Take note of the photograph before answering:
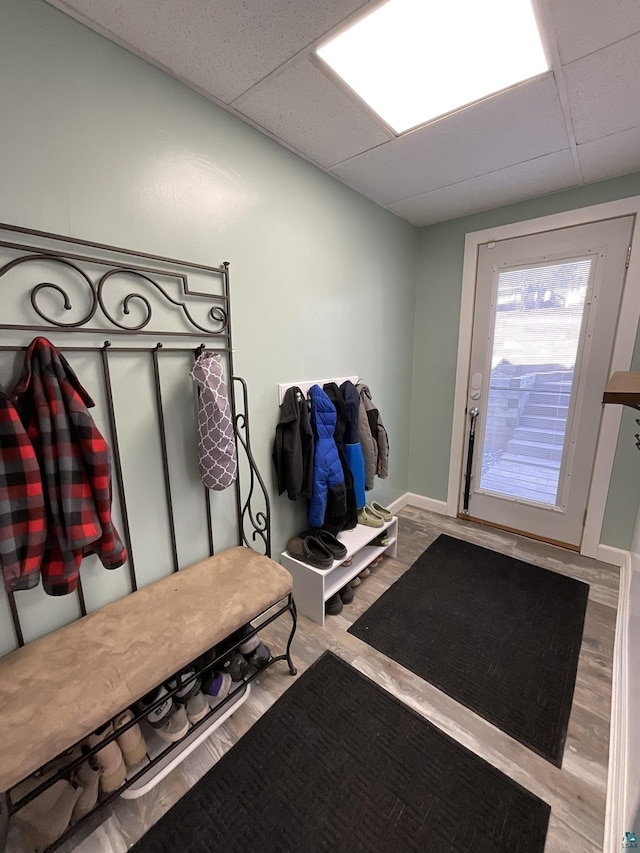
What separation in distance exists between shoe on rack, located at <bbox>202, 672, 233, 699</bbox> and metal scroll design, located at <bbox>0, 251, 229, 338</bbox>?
133cm

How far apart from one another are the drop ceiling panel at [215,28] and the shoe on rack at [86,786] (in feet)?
6.94

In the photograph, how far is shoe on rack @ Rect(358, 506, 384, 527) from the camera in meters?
2.12

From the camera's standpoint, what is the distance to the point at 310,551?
1789 millimetres

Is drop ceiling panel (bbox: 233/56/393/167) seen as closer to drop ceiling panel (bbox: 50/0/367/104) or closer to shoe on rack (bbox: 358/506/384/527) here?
drop ceiling panel (bbox: 50/0/367/104)

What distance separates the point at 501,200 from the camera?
2.22 m

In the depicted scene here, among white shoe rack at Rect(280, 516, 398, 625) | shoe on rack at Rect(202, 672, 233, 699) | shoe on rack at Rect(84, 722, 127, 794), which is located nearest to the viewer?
shoe on rack at Rect(84, 722, 127, 794)

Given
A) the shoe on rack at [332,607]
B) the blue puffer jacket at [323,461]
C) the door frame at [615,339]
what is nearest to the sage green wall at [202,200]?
the blue puffer jacket at [323,461]

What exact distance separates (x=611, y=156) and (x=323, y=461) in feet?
7.00

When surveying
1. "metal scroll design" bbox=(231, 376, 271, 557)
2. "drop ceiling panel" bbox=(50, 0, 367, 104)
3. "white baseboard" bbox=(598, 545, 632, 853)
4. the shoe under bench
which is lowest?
"white baseboard" bbox=(598, 545, 632, 853)

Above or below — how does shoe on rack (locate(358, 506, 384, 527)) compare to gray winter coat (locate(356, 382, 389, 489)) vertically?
below

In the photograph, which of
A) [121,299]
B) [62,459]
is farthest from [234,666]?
[121,299]

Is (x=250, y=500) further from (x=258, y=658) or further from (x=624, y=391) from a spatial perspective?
(x=624, y=391)

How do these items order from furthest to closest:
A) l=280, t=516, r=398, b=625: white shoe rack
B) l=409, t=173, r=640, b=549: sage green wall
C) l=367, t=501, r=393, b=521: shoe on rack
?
l=367, t=501, r=393, b=521: shoe on rack
l=409, t=173, r=640, b=549: sage green wall
l=280, t=516, r=398, b=625: white shoe rack

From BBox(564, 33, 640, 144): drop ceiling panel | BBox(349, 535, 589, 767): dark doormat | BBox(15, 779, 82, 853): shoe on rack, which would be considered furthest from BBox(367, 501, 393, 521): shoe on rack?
BBox(564, 33, 640, 144): drop ceiling panel
